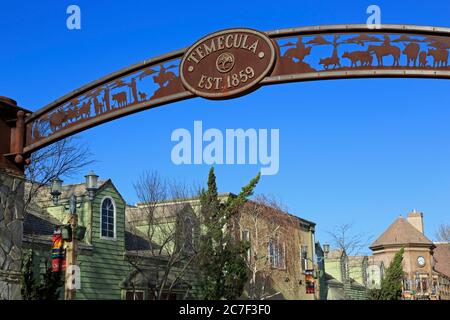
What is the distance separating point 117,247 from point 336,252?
3130 cm

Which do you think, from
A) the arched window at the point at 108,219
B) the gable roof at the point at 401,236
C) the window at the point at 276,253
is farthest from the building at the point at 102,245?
the gable roof at the point at 401,236

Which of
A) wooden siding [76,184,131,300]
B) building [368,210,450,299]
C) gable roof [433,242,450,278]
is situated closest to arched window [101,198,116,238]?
wooden siding [76,184,131,300]

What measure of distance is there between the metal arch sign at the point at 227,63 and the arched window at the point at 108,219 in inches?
744

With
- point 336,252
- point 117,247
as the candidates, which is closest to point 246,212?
point 117,247

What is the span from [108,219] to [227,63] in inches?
770

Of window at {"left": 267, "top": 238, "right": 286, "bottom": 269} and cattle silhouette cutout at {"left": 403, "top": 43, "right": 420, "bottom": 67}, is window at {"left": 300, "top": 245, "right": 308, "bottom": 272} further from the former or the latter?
cattle silhouette cutout at {"left": 403, "top": 43, "right": 420, "bottom": 67}

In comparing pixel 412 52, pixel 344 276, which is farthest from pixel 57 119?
pixel 344 276

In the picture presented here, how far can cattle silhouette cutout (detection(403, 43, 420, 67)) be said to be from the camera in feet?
20.7

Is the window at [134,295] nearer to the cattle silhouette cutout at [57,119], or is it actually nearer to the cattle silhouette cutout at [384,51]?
the cattle silhouette cutout at [57,119]

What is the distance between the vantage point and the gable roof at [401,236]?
234ft

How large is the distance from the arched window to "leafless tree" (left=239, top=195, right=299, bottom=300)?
7984 millimetres

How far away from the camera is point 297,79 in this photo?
21.7ft

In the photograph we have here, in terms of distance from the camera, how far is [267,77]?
22.0ft

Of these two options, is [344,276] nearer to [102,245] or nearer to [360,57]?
[102,245]
